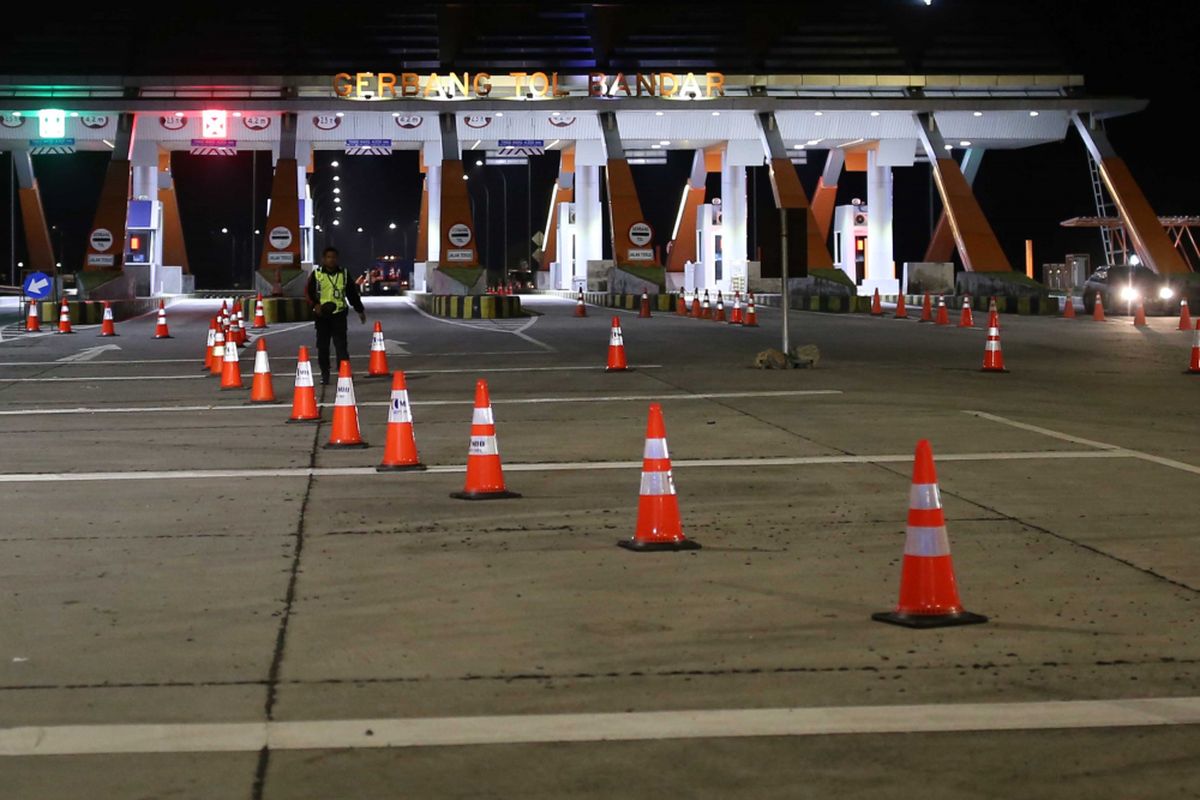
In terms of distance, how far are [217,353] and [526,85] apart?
4346 centimetres

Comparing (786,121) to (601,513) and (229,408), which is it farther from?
(601,513)

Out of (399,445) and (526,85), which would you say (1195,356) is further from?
(526,85)

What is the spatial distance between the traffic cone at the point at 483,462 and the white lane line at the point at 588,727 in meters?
5.51

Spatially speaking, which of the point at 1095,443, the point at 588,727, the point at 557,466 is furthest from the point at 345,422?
the point at 588,727

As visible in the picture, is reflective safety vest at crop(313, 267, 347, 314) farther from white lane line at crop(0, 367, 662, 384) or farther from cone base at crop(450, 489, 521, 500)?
cone base at crop(450, 489, 521, 500)

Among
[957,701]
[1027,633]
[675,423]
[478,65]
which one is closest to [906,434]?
[675,423]

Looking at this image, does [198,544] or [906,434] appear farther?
[906,434]

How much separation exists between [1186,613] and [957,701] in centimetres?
205

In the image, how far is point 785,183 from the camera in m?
64.4

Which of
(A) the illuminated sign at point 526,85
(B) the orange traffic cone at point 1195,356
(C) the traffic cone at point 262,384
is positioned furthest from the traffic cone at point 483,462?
(A) the illuminated sign at point 526,85

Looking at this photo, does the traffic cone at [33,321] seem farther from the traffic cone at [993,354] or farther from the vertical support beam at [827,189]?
the vertical support beam at [827,189]

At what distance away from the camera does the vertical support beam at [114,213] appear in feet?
201

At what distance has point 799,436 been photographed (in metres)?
15.0

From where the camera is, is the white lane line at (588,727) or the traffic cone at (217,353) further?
the traffic cone at (217,353)
